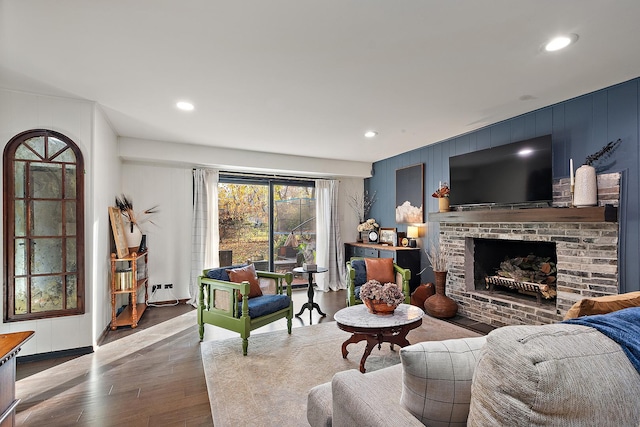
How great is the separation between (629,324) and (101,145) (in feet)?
14.1

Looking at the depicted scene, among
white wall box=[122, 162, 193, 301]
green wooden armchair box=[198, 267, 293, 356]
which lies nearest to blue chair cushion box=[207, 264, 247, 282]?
green wooden armchair box=[198, 267, 293, 356]

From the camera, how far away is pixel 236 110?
336 centimetres

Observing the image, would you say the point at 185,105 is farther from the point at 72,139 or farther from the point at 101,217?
the point at 101,217

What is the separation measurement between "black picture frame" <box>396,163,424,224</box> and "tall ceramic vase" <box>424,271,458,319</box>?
106 cm

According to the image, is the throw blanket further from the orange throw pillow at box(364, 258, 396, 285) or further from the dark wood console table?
the orange throw pillow at box(364, 258, 396, 285)

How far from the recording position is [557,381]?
679 millimetres

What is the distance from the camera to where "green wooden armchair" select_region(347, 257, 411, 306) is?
392 cm

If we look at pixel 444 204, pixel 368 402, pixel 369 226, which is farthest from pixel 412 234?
pixel 368 402

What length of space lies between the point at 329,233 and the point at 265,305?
3077mm

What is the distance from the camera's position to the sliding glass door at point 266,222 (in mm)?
5598

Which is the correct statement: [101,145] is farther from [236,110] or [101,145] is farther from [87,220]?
[236,110]

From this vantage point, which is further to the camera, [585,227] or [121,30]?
[585,227]

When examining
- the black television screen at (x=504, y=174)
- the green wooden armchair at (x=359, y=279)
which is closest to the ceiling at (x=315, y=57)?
the black television screen at (x=504, y=174)

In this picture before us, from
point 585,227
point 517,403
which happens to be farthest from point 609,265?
point 517,403
